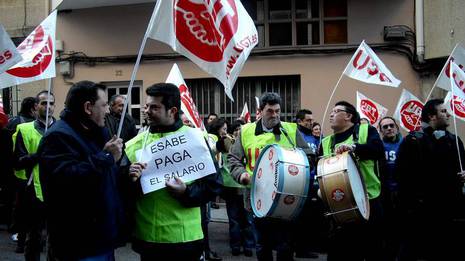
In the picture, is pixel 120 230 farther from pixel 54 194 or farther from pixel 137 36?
pixel 137 36

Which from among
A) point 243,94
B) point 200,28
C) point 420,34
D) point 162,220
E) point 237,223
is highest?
point 420,34

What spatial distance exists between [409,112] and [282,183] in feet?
21.6

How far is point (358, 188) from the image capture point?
569cm

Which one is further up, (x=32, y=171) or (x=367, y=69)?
(x=367, y=69)

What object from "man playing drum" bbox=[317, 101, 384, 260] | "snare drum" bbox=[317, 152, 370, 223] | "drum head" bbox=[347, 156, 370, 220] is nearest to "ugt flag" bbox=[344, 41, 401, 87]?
"man playing drum" bbox=[317, 101, 384, 260]

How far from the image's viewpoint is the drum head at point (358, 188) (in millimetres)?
5508

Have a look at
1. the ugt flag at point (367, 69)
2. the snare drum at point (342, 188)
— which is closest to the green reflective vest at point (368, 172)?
the snare drum at point (342, 188)

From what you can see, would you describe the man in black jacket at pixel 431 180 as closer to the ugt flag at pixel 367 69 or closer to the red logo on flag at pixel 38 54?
the ugt flag at pixel 367 69

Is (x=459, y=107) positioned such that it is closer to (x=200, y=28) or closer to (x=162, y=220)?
(x=200, y=28)

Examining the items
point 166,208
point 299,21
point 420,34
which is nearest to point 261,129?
point 166,208

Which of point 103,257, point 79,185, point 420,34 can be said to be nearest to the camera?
point 79,185

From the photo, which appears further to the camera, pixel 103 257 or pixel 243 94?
pixel 243 94

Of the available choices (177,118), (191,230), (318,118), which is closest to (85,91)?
(177,118)

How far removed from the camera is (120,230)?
3.91 meters
